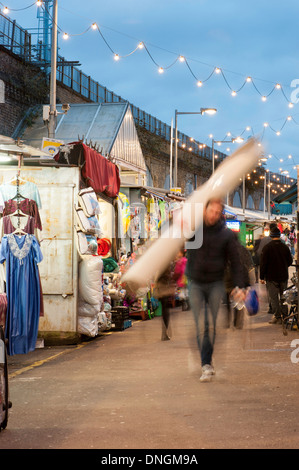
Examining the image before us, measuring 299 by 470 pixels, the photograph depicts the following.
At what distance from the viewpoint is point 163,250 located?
11820 mm

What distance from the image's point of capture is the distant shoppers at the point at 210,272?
25.5 feet

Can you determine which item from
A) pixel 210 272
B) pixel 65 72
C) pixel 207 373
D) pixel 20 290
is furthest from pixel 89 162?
pixel 65 72

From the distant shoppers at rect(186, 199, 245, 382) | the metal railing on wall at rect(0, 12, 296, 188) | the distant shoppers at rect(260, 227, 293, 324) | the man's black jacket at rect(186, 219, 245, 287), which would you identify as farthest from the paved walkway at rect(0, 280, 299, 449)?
the metal railing on wall at rect(0, 12, 296, 188)

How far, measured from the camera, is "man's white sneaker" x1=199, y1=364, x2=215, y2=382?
7.74m

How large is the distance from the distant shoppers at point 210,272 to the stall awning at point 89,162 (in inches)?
163

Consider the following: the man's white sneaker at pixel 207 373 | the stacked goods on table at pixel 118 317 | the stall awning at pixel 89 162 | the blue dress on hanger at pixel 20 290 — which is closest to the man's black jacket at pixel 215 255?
the man's white sneaker at pixel 207 373

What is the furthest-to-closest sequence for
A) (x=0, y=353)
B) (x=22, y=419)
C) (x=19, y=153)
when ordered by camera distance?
(x=19, y=153)
(x=22, y=419)
(x=0, y=353)

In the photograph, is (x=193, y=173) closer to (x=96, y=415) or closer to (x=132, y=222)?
(x=132, y=222)

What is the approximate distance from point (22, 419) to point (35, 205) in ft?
14.5

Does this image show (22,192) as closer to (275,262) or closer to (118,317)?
(118,317)

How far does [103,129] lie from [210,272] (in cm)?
1580

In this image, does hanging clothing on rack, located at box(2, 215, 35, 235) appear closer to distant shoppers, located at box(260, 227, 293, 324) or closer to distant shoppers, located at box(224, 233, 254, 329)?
distant shoppers, located at box(224, 233, 254, 329)

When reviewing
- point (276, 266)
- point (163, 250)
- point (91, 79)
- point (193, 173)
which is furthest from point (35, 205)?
point (193, 173)

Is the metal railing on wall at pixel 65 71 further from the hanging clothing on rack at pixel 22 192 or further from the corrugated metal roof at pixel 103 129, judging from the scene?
the hanging clothing on rack at pixel 22 192
